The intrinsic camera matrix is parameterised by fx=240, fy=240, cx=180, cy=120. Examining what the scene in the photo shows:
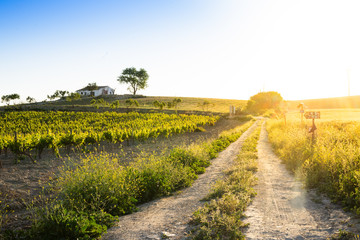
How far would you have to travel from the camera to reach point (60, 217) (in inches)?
223

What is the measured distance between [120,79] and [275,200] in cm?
10693

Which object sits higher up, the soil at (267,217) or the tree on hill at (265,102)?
the tree on hill at (265,102)

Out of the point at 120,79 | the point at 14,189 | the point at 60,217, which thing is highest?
the point at 120,79

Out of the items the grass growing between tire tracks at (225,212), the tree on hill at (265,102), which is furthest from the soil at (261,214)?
the tree on hill at (265,102)

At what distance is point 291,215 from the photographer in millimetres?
6508

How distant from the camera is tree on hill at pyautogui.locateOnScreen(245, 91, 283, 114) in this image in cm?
7962

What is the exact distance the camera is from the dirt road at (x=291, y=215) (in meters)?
5.51

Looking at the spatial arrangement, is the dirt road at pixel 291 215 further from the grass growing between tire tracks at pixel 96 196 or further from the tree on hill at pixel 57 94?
the tree on hill at pixel 57 94

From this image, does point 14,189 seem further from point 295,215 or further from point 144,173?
point 295,215

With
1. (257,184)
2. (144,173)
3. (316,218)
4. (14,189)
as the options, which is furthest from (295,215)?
(14,189)

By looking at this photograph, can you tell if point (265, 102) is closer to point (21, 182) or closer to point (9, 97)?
point (21, 182)

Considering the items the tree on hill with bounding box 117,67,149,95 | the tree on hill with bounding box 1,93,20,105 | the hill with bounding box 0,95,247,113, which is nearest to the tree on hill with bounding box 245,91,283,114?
the hill with bounding box 0,95,247,113

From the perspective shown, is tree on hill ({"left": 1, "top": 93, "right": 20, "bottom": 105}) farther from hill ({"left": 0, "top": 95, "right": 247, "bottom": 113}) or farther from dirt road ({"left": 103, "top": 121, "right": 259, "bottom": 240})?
dirt road ({"left": 103, "top": 121, "right": 259, "bottom": 240})

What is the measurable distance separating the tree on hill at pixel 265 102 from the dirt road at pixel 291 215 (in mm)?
72857
